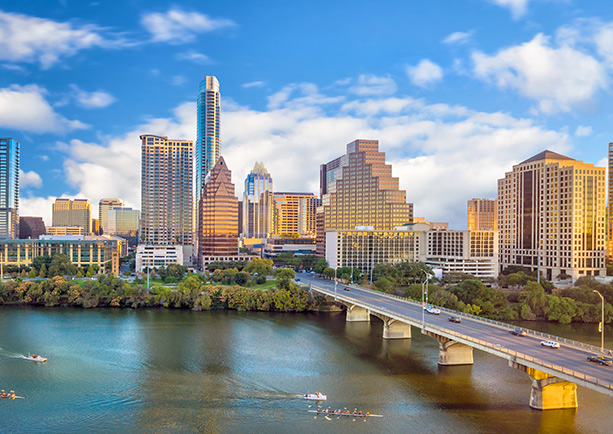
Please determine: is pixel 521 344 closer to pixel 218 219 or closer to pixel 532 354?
pixel 532 354

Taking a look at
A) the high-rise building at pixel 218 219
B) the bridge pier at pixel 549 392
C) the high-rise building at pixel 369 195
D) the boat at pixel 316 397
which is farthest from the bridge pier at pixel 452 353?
the high-rise building at pixel 369 195

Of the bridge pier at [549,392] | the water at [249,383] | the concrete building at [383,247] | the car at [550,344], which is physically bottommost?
the water at [249,383]

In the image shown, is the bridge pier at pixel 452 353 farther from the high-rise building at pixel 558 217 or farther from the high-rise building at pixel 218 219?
the high-rise building at pixel 218 219

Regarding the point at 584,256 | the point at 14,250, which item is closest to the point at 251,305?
the point at 14,250

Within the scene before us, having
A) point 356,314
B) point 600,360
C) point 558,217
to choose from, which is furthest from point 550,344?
point 558,217

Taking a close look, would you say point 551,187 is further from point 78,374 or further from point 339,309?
point 78,374

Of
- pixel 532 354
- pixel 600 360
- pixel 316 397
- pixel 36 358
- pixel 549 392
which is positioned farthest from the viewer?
pixel 36 358
